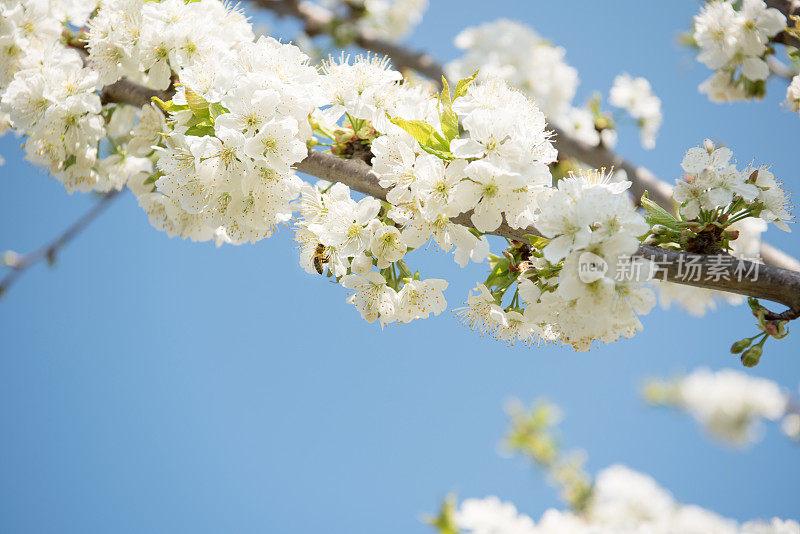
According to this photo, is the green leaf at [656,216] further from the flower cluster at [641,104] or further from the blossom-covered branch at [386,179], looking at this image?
the flower cluster at [641,104]

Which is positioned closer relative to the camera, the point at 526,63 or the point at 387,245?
the point at 387,245

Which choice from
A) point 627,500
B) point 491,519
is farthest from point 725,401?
point 491,519

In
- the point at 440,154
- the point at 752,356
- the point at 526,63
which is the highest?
the point at 526,63

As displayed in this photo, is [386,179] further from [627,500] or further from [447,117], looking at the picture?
[627,500]

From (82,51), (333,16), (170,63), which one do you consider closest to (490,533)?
(170,63)

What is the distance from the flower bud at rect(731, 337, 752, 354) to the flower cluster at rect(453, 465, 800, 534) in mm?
2052

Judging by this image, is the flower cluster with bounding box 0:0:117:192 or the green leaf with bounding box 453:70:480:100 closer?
the green leaf with bounding box 453:70:480:100

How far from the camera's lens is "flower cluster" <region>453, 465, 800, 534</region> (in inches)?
163

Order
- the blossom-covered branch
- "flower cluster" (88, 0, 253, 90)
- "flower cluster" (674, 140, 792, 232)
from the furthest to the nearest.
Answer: "flower cluster" (88, 0, 253, 90)
"flower cluster" (674, 140, 792, 232)
the blossom-covered branch

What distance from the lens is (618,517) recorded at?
18.6 ft

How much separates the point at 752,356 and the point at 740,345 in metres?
0.05

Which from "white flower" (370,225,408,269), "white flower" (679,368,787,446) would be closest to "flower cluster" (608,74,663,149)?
"white flower" (370,225,408,269)
